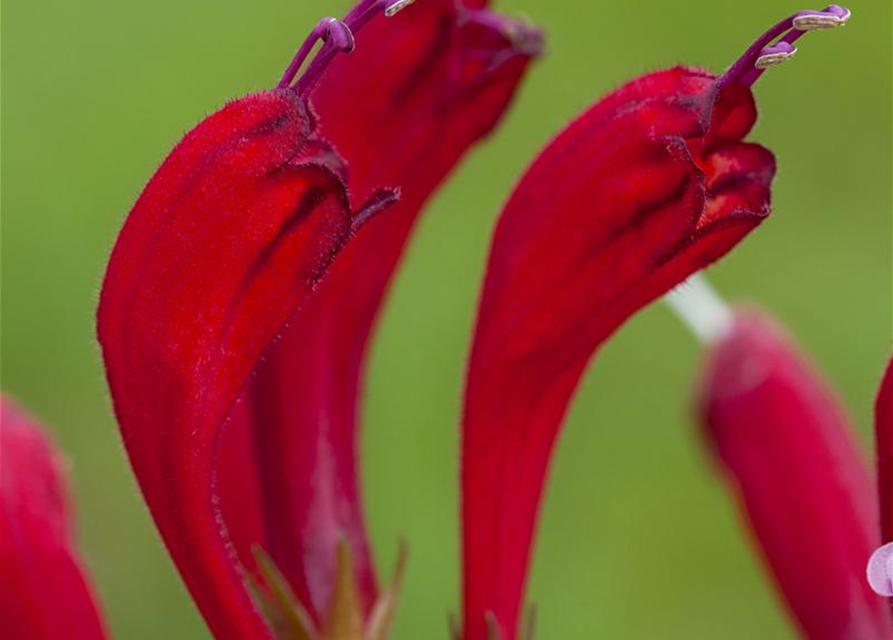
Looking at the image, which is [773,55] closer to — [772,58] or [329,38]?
[772,58]

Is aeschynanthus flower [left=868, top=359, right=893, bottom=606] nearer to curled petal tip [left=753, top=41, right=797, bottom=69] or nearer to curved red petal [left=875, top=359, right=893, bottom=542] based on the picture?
curved red petal [left=875, top=359, right=893, bottom=542]

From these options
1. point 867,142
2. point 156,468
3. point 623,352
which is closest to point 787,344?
→ point 156,468

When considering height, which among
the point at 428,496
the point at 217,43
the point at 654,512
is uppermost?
the point at 217,43

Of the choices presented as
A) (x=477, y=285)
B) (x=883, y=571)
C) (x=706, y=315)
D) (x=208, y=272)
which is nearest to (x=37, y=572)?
(x=208, y=272)

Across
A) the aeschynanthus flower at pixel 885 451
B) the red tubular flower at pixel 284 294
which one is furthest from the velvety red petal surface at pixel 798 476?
the red tubular flower at pixel 284 294

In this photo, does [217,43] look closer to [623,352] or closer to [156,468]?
[623,352]

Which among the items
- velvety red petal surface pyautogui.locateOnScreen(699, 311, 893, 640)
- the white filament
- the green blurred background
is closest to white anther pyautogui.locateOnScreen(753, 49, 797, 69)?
velvety red petal surface pyautogui.locateOnScreen(699, 311, 893, 640)
